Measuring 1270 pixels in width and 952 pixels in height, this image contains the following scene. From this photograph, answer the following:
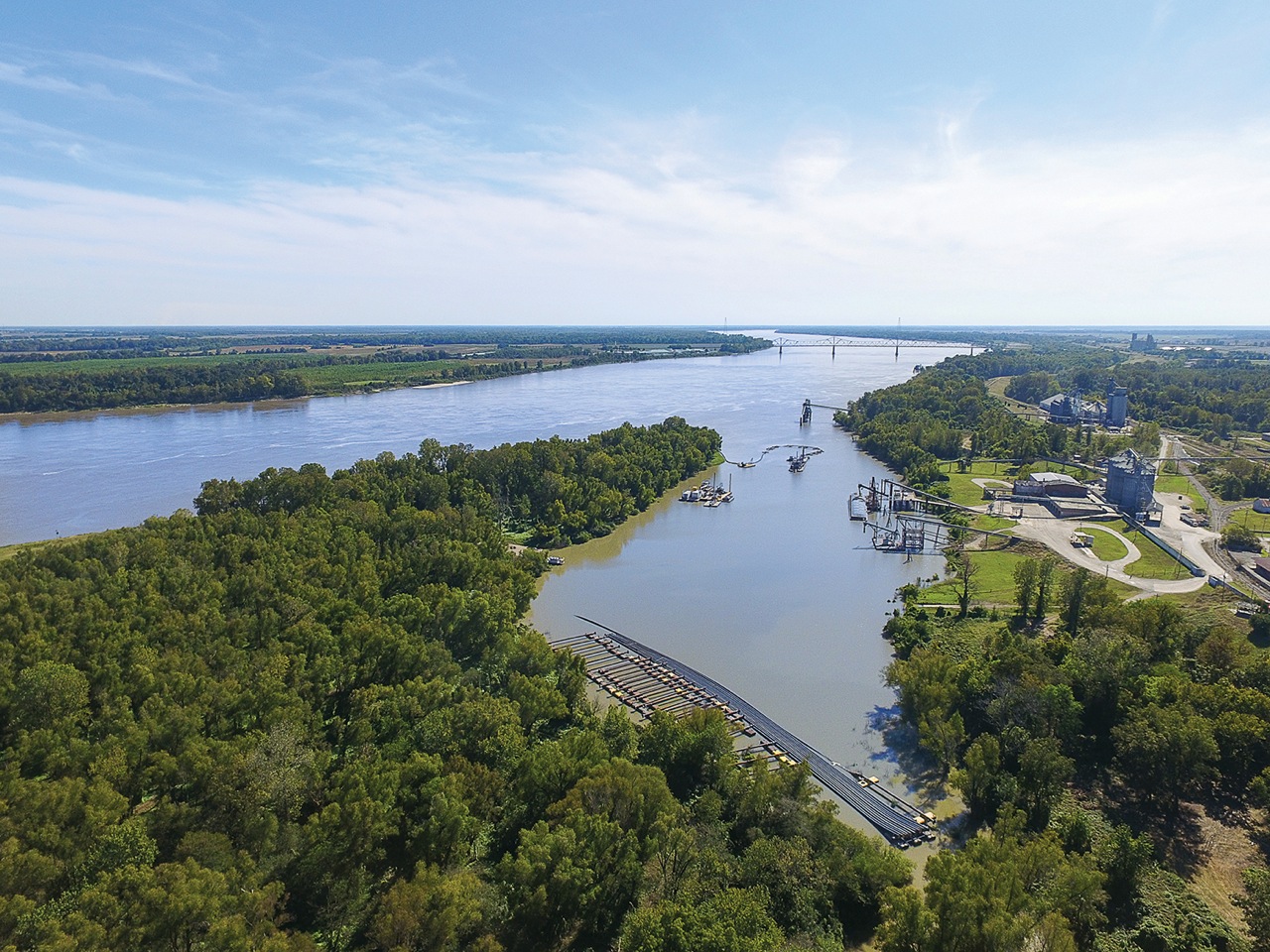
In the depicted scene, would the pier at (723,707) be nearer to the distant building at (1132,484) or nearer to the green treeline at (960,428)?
the distant building at (1132,484)

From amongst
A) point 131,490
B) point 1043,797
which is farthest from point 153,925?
point 131,490

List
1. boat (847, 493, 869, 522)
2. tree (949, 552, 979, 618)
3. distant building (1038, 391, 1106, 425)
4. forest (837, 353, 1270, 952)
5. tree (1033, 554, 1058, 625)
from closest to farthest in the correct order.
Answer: forest (837, 353, 1270, 952) → tree (1033, 554, 1058, 625) → tree (949, 552, 979, 618) → boat (847, 493, 869, 522) → distant building (1038, 391, 1106, 425)

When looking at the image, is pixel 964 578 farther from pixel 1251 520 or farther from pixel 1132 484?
pixel 1251 520

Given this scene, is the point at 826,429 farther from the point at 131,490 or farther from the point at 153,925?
the point at 153,925

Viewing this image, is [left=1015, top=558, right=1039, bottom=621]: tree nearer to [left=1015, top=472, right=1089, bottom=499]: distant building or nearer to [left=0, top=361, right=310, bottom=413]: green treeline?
[left=1015, top=472, right=1089, bottom=499]: distant building

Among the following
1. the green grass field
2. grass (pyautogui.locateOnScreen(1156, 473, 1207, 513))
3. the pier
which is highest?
the green grass field

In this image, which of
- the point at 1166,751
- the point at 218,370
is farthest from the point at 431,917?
the point at 218,370

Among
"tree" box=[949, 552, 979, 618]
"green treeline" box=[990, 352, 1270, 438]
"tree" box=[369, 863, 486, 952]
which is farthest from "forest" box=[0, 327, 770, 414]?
"tree" box=[369, 863, 486, 952]
